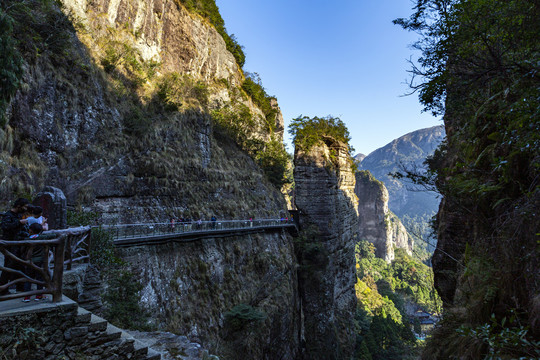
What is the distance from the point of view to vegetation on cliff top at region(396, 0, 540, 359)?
10.8ft

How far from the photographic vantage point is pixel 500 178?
3.90 m

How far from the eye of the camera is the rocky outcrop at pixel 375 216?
315 feet

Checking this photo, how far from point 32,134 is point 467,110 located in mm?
14571

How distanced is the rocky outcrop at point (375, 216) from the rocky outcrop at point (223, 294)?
86945 mm

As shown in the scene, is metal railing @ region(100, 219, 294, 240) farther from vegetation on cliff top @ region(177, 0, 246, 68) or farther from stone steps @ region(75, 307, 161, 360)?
vegetation on cliff top @ region(177, 0, 246, 68)

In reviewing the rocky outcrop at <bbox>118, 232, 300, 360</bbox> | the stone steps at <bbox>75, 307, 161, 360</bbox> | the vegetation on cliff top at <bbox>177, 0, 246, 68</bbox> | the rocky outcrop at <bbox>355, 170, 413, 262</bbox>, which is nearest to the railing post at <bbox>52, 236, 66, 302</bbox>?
the stone steps at <bbox>75, 307, 161, 360</bbox>

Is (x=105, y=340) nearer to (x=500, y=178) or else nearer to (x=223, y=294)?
(x=500, y=178)

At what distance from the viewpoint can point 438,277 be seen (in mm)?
8891

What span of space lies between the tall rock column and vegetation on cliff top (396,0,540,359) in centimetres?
1748

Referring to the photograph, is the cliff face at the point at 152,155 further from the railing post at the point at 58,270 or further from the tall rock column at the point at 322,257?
the railing post at the point at 58,270

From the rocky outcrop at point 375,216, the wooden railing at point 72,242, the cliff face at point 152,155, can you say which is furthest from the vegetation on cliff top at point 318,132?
the rocky outcrop at point 375,216

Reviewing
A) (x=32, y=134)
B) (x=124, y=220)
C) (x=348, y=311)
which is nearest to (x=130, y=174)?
(x=124, y=220)

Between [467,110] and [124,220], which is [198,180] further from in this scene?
[467,110]

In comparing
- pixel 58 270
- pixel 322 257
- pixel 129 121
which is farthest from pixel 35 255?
pixel 322 257
